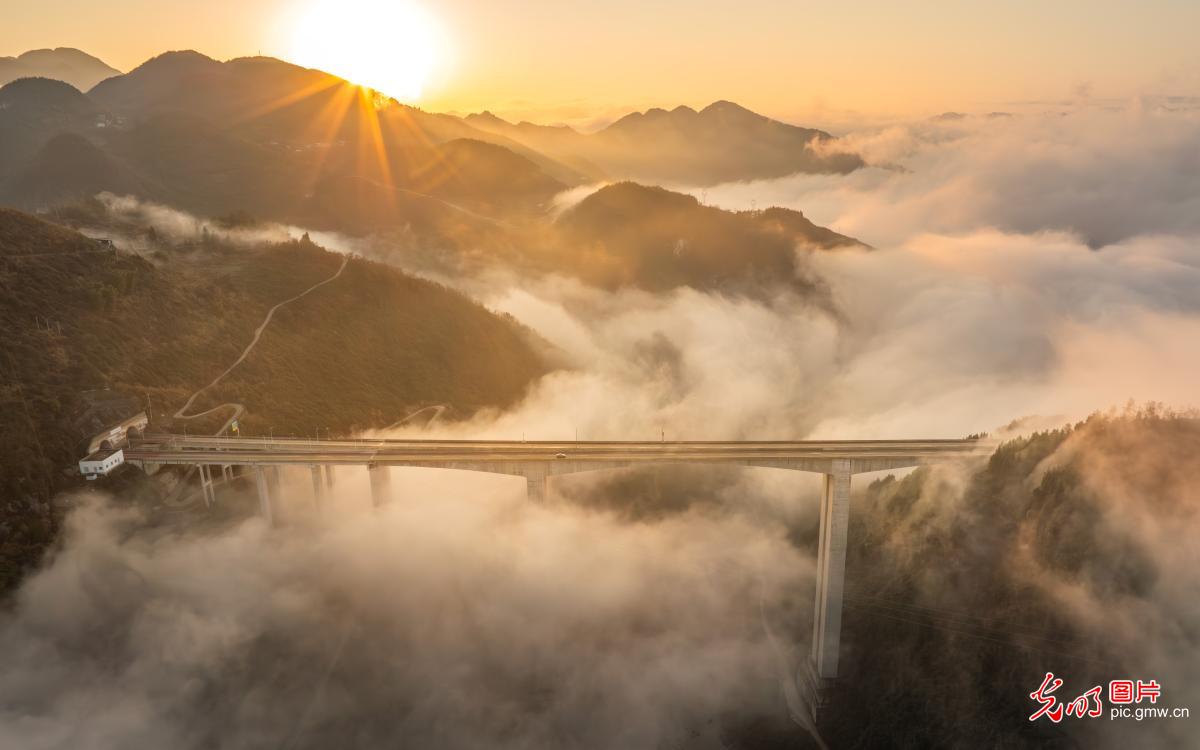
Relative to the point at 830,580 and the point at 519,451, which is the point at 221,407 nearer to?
the point at 519,451

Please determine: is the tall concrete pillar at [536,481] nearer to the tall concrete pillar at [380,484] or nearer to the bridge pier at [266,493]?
the tall concrete pillar at [380,484]

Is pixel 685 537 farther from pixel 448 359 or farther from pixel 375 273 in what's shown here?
pixel 375 273

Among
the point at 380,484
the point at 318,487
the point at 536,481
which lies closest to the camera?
the point at 536,481

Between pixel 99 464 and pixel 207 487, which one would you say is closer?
pixel 99 464

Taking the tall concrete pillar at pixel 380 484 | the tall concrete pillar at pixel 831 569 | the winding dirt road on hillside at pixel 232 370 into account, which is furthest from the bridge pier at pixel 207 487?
the tall concrete pillar at pixel 831 569

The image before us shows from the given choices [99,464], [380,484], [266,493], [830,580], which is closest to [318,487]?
[266,493]

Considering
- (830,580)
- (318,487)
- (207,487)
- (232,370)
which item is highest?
(232,370)

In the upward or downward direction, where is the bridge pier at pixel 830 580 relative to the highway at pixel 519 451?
downward

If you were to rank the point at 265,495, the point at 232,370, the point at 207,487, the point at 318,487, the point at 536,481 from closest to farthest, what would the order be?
the point at 536,481, the point at 265,495, the point at 207,487, the point at 318,487, the point at 232,370
